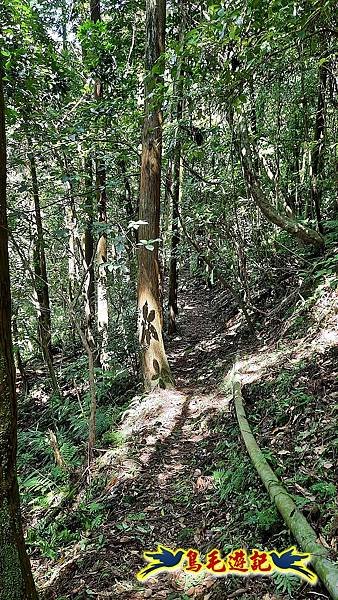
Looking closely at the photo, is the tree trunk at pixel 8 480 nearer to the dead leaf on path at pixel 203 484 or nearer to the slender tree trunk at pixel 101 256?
the dead leaf on path at pixel 203 484

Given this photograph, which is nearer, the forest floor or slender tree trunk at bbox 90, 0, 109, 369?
the forest floor

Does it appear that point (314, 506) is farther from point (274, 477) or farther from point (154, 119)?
point (154, 119)

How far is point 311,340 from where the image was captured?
20.8ft

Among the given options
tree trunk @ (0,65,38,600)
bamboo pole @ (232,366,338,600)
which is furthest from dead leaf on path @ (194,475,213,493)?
tree trunk @ (0,65,38,600)

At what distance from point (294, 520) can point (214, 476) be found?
1.58 m

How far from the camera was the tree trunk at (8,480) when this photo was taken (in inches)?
94.8

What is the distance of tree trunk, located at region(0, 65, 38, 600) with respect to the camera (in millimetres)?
2408

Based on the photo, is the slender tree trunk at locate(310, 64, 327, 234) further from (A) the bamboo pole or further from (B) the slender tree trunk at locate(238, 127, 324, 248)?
(A) the bamboo pole

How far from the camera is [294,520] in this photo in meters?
3.21

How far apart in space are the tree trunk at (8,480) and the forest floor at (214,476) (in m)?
1.30

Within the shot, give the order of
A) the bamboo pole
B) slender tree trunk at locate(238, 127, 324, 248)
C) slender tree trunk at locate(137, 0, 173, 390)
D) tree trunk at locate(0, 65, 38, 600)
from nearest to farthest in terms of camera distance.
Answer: tree trunk at locate(0, 65, 38, 600) → the bamboo pole → slender tree trunk at locate(137, 0, 173, 390) → slender tree trunk at locate(238, 127, 324, 248)

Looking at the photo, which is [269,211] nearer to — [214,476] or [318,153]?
[318,153]

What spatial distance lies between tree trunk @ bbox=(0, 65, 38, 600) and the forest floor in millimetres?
1296

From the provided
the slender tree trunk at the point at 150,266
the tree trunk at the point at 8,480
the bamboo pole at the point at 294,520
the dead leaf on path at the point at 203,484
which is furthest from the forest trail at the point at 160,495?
the tree trunk at the point at 8,480
